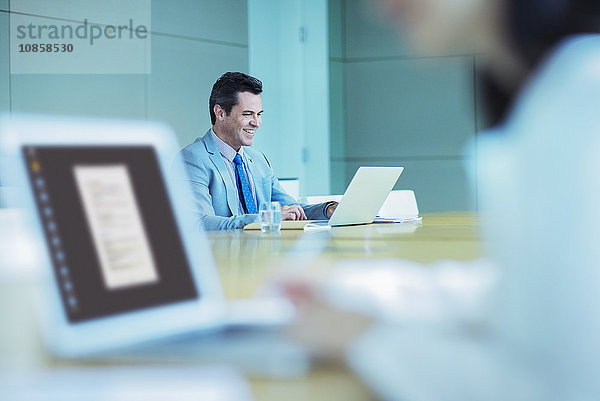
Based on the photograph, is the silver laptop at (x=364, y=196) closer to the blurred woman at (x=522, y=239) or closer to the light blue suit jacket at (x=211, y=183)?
the light blue suit jacket at (x=211, y=183)

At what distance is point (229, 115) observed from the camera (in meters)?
4.71

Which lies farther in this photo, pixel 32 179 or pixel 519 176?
pixel 32 179

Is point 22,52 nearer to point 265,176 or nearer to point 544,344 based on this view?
point 265,176

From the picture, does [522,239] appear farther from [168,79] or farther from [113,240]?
[168,79]

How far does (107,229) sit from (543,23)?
53 centimetres

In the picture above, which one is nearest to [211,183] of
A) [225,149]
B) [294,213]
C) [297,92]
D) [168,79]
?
[225,149]

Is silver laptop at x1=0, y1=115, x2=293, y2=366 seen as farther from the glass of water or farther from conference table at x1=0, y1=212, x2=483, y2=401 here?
the glass of water

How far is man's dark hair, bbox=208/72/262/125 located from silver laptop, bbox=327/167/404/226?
1555mm

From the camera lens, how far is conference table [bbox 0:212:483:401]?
0.75m

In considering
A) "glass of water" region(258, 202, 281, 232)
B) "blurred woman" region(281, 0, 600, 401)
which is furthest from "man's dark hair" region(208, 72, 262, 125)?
"blurred woman" region(281, 0, 600, 401)

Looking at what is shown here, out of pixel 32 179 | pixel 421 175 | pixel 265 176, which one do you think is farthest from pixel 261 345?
pixel 421 175

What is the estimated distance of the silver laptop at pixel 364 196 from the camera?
10.7 ft

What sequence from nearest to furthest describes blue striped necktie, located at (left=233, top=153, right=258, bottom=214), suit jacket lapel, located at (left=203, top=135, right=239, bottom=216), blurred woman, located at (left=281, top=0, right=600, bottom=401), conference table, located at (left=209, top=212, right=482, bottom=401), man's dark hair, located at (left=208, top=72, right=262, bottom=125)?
blurred woman, located at (left=281, top=0, right=600, bottom=401) → conference table, located at (left=209, top=212, right=482, bottom=401) → suit jacket lapel, located at (left=203, top=135, right=239, bottom=216) → blue striped necktie, located at (left=233, top=153, right=258, bottom=214) → man's dark hair, located at (left=208, top=72, right=262, bottom=125)

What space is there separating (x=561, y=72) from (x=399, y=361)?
0.98 ft
